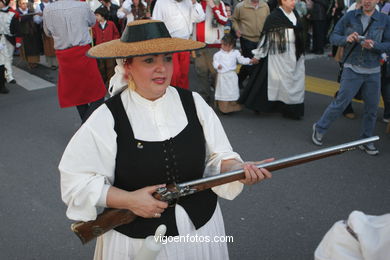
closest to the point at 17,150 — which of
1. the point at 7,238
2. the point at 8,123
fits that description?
the point at 8,123

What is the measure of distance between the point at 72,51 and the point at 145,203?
13.4ft

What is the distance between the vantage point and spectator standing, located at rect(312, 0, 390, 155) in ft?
14.9

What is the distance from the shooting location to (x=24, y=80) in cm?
900

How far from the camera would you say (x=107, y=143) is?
188 cm

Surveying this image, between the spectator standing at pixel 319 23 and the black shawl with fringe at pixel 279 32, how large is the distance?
204 inches

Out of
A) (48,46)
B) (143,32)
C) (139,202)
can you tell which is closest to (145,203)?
(139,202)

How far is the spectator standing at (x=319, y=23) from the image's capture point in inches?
414

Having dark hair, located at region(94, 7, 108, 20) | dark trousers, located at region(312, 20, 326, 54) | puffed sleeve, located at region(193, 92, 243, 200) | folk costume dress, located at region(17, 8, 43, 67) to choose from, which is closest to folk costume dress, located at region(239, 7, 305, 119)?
dark hair, located at region(94, 7, 108, 20)

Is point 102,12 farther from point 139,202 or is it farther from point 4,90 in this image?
point 139,202

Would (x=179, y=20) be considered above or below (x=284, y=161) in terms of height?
above

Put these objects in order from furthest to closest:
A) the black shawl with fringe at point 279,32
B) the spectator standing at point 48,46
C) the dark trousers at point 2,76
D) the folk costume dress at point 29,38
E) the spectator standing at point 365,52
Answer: the spectator standing at point 48,46, the folk costume dress at point 29,38, the dark trousers at point 2,76, the black shawl with fringe at point 279,32, the spectator standing at point 365,52

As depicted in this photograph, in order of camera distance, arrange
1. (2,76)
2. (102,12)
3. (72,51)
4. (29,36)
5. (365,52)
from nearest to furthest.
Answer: (365,52) < (72,51) < (102,12) < (2,76) < (29,36)

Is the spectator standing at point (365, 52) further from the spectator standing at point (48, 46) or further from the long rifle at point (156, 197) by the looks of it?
the spectator standing at point (48, 46)

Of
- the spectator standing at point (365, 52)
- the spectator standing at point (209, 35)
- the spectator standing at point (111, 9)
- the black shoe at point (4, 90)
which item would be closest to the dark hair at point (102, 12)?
the spectator standing at point (111, 9)
